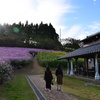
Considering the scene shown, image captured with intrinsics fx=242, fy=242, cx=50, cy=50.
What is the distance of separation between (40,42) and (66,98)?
180ft

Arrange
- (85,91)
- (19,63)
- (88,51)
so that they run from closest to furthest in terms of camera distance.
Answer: (85,91) → (88,51) → (19,63)

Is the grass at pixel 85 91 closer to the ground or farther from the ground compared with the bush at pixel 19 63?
closer to the ground

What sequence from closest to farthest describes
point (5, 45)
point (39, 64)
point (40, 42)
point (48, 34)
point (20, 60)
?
1. point (20, 60)
2. point (39, 64)
3. point (5, 45)
4. point (40, 42)
5. point (48, 34)

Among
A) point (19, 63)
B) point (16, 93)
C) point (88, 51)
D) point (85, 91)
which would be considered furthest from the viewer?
point (19, 63)

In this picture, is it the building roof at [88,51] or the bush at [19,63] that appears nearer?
the building roof at [88,51]

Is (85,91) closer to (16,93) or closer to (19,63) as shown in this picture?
(16,93)

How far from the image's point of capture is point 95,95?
14445 mm

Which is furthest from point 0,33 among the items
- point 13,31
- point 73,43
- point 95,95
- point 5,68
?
point 95,95

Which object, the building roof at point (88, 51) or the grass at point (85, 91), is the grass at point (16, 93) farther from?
the building roof at point (88, 51)

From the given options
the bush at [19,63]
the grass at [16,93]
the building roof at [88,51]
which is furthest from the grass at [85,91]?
the bush at [19,63]

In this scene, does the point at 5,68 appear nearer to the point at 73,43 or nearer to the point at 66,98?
the point at 66,98

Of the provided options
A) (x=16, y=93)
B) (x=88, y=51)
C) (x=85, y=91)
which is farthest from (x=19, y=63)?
(x=16, y=93)

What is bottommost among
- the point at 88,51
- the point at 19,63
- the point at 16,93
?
the point at 16,93

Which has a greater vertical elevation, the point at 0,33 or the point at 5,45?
the point at 0,33
